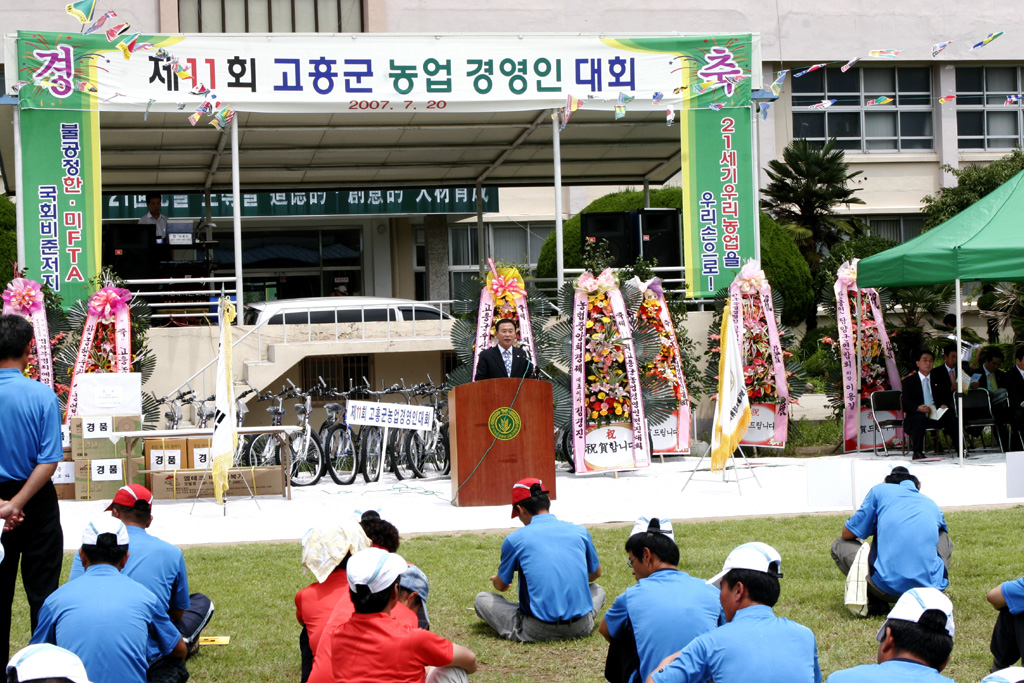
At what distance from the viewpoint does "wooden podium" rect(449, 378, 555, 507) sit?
34.6 ft

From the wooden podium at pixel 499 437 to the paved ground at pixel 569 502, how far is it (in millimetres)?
205

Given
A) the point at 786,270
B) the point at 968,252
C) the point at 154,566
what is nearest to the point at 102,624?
the point at 154,566

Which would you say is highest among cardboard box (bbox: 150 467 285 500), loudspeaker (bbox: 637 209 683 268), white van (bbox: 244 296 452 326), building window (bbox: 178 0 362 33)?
building window (bbox: 178 0 362 33)

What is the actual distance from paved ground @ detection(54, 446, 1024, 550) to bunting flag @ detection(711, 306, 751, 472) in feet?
1.31

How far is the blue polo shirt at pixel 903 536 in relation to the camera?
6.00m

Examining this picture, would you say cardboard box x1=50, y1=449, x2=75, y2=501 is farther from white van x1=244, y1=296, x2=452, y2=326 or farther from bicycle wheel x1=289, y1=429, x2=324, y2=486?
white van x1=244, y1=296, x2=452, y2=326

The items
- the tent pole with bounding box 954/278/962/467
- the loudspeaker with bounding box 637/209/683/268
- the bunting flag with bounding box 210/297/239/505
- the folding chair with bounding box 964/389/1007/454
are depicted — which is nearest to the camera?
the bunting flag with bounding box 210/297/239/505

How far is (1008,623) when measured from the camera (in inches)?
186

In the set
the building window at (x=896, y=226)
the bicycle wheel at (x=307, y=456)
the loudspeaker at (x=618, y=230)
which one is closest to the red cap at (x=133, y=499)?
the bicycle wheel at (x=307, y=456)

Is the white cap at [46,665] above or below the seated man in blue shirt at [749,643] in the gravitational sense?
above

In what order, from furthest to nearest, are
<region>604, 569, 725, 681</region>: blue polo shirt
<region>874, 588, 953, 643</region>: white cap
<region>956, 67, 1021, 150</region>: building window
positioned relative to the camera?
1. <region>956, 67, 1021, 150</region>: building window
2. <region>604, 569, 725, 681</region>: blue polo shirt
3. <region>874, 588, 953, 643</region>: white cap

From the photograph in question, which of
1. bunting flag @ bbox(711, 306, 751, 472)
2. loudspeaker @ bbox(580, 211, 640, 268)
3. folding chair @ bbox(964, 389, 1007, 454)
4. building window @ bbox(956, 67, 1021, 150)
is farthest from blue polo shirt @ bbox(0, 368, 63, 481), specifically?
building window @ bbox(956, 67, 1021, 150)

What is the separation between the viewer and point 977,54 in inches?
1259

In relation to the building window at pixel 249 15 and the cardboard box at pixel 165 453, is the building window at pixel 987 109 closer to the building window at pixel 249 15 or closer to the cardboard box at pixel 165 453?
the building window at pixel 249 15
